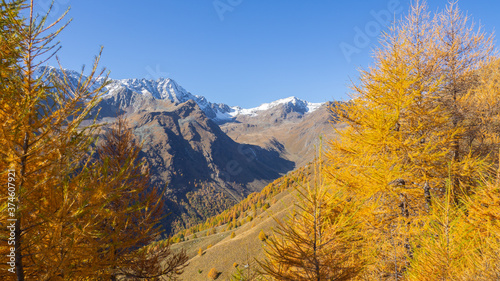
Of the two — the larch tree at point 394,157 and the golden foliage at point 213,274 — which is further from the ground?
the larch tree at point 394,157

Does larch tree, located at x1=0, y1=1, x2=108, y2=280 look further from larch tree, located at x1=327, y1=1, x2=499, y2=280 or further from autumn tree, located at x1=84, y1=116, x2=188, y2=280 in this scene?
larch tree, located at x1=327, y1=1, x2=499, y2=280

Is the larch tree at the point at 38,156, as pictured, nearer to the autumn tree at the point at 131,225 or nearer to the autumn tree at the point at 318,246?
the autumn tree at the point at 131,225

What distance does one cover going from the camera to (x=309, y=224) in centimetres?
399

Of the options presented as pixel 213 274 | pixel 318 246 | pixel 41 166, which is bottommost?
pixel 213 274

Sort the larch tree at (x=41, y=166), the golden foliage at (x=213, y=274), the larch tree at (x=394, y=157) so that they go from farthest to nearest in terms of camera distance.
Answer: the golden foliage at (x=213, y=274), the larch tree at (x=394, y=157), the larch tree at (x=41, y=166)

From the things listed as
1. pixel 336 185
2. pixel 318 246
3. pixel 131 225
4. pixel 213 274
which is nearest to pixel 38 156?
pixel 318 246

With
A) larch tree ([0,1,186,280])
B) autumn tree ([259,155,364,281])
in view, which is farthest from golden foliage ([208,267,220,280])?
autumn tree ([259,155,364,281])

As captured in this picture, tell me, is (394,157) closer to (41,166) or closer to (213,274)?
(41,166)

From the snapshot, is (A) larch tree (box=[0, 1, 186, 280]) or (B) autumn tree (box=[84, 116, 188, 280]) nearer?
(A) larch tree (box=[0, 1, 186, 280])

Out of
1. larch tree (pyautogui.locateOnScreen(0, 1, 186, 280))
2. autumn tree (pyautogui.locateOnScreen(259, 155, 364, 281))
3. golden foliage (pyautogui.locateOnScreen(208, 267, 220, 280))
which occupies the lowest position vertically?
golden foliage (pyautogui.locateOnScreen(208, 267, 220, 280))

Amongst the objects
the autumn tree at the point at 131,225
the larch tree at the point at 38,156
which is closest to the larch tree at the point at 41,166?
the larch tree at the point at 38,156

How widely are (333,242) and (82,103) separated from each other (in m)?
5.54

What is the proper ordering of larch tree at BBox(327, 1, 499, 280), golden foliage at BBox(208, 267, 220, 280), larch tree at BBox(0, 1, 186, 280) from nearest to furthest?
larch tree at BBox(0, 1, 186, 280) < larch tree at BBox(327, 1, 499, 280) < golden foliage at BBox(208, 267, 220, 280)

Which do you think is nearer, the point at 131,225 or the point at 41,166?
the point at 41,166
